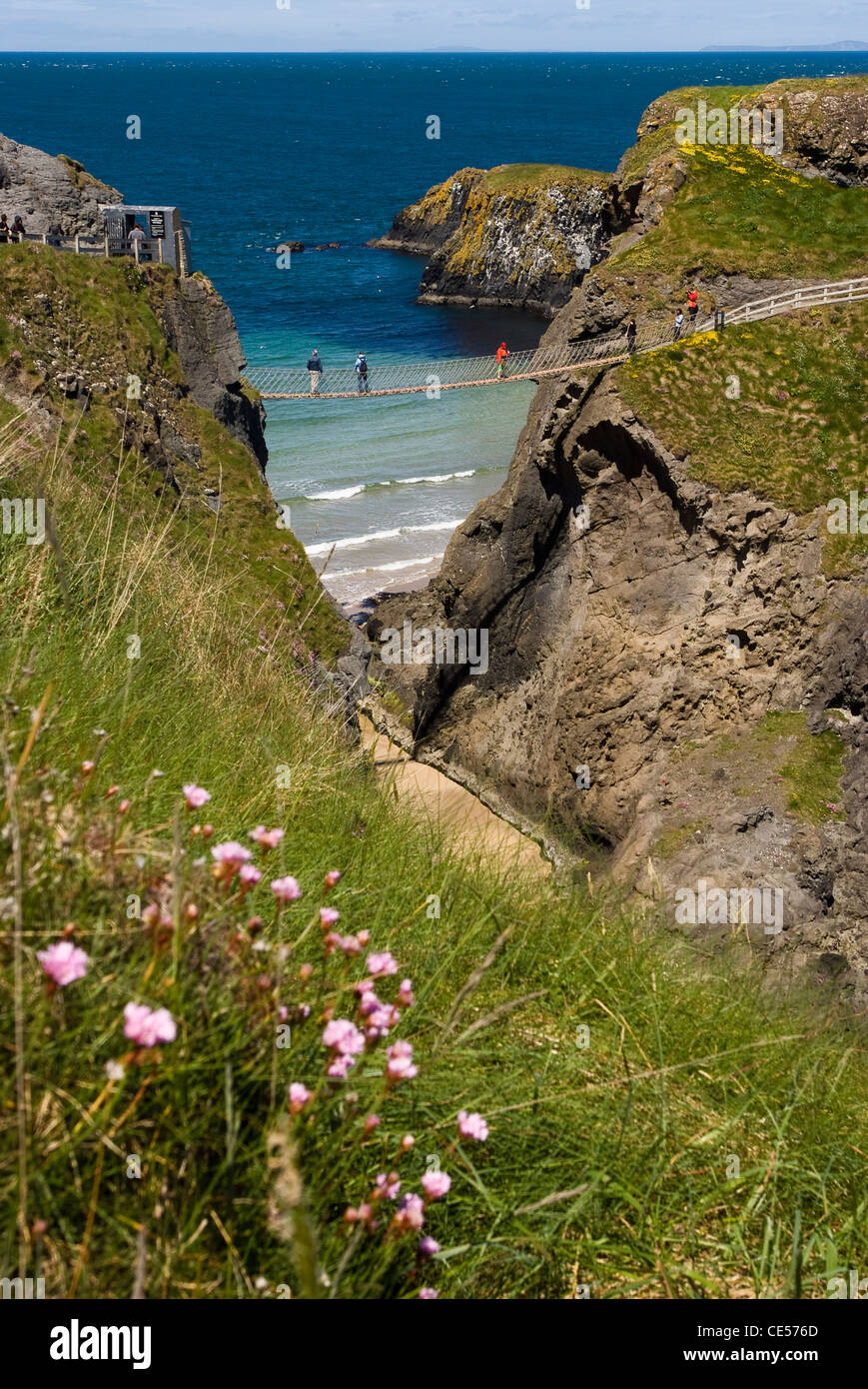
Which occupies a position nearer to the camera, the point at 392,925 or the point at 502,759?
the point at 392,925

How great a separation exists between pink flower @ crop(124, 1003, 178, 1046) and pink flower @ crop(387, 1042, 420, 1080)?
61 centimetres

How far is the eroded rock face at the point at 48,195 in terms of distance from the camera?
2511 centimetres

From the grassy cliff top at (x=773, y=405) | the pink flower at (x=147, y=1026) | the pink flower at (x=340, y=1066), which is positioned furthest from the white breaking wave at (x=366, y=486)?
the pink flower at (x=147, y=1026)

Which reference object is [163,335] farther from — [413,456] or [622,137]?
[622,137]

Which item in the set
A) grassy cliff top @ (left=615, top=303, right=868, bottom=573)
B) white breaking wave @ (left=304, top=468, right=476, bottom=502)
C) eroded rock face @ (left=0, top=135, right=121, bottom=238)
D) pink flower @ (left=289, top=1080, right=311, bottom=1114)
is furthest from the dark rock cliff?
pink flower @ (left=289, top=1080, right=311, bottom=1114)

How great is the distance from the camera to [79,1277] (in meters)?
2.25

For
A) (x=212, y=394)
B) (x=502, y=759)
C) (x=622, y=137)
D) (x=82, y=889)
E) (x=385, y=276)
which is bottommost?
(x=502, y=759)

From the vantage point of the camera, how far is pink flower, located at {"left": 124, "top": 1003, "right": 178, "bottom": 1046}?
7.14ft

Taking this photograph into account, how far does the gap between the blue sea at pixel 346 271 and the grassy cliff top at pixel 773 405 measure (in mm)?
15925

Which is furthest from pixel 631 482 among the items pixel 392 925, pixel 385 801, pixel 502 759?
pixel 392 925

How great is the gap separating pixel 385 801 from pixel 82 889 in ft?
10.1

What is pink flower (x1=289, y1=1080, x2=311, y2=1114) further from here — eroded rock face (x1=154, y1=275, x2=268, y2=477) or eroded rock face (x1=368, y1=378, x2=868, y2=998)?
eroded rock face (x1=154, y1=275, x2=268, y2=477)

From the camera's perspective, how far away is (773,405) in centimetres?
2034

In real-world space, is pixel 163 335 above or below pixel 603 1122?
above
